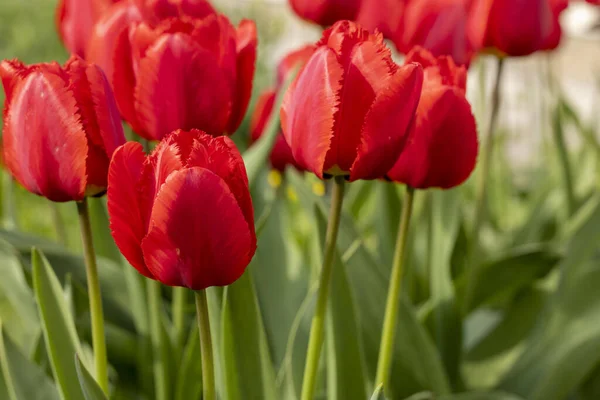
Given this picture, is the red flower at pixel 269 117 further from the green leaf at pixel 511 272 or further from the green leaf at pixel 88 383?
the green leaf at pixel 88 383

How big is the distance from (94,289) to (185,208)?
0.17 meters

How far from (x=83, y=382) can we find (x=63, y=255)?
1.38 ft

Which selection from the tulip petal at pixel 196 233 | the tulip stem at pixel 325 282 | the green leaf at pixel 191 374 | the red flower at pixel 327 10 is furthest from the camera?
the red flower at pixel 327 10

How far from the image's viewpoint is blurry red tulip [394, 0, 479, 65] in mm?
959

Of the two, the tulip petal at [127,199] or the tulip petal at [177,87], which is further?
the tulip petal at [177,87]

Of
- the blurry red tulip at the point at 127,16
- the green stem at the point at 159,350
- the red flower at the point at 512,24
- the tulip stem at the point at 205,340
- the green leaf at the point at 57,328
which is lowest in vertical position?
the green stem at the point at 159,350

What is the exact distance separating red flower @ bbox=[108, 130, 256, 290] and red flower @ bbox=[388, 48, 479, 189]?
21cm

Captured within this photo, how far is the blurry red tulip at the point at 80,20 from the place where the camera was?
88cm

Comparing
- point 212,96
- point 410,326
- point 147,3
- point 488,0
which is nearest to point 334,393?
point 410,326

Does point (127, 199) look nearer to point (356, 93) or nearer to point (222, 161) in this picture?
point (222, 161)

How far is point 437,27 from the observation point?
37.8 inches

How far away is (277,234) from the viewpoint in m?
1.08

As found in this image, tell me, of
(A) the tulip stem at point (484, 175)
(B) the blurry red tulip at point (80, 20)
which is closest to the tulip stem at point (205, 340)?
(B) the blurry red tulip at point (80, 20)

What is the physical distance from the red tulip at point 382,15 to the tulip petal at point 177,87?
0.49m
